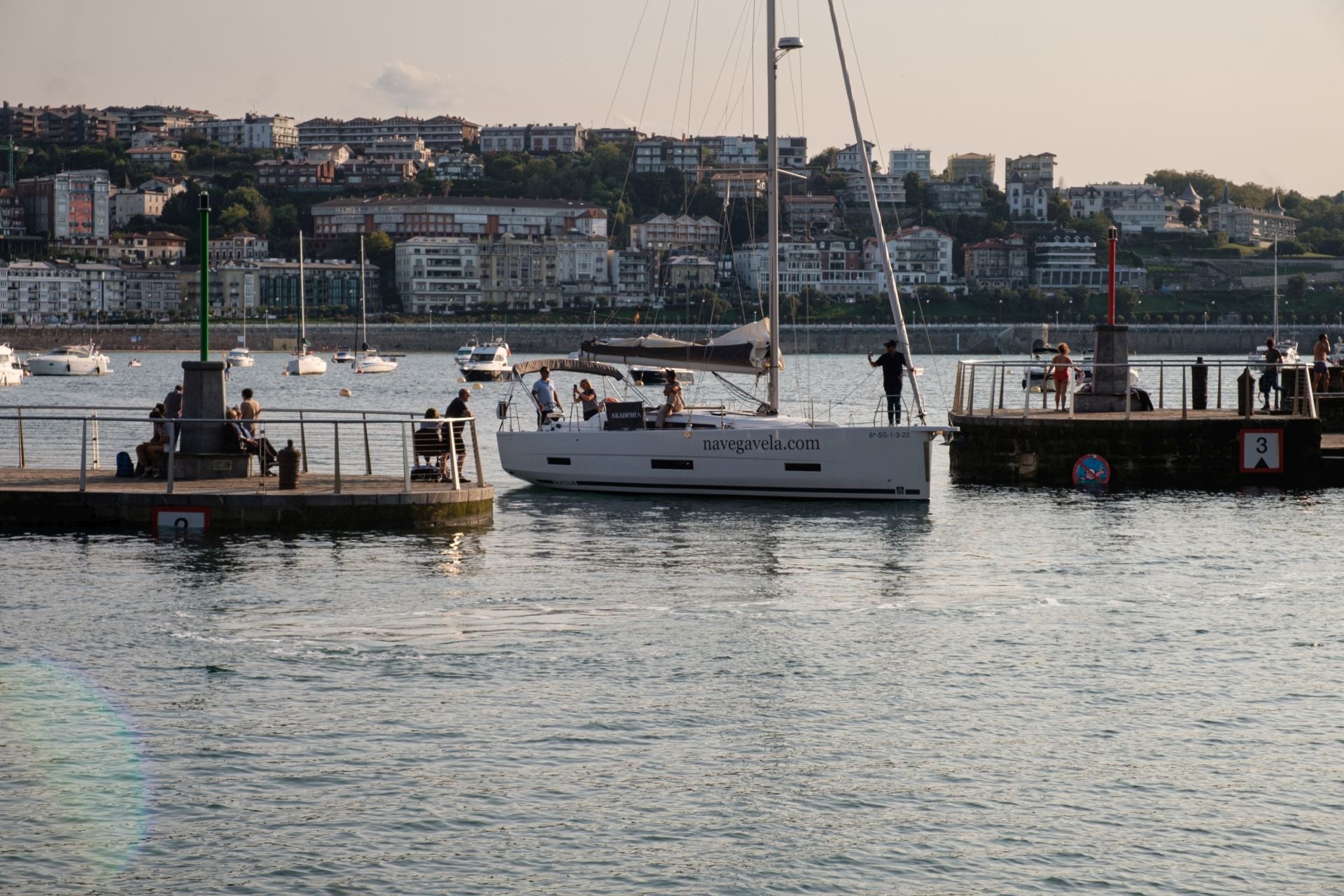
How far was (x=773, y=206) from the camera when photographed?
30.2 meters

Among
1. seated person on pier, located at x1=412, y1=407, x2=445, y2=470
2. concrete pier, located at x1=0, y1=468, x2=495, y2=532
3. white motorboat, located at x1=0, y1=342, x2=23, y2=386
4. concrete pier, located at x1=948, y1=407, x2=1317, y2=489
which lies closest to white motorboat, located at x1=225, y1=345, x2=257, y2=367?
white motorboat, located at x1=0, y1=342, x2=23, y2=386

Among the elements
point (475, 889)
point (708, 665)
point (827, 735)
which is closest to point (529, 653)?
point (708, 665)

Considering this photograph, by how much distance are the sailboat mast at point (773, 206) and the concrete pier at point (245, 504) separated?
6.56m

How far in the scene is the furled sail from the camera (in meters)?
30.0

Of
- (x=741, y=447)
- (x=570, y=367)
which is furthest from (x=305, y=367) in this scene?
(x=741, y=447)

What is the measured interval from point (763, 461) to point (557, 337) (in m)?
161

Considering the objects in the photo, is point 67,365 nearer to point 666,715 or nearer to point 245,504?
point 245,504

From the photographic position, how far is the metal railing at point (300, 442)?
24.4 metres

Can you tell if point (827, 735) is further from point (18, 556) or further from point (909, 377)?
point (909, 377)

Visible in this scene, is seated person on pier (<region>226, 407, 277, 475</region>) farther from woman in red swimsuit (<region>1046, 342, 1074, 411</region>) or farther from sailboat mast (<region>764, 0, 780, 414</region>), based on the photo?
woman in red swimsuit (<region>1046, 342, 1074, 411</region>)

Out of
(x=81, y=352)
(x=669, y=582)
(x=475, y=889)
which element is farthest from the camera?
(x=81, y=352)

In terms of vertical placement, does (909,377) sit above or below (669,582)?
above

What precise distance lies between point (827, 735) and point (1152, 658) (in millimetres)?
4625

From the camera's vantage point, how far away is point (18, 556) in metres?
22.3
